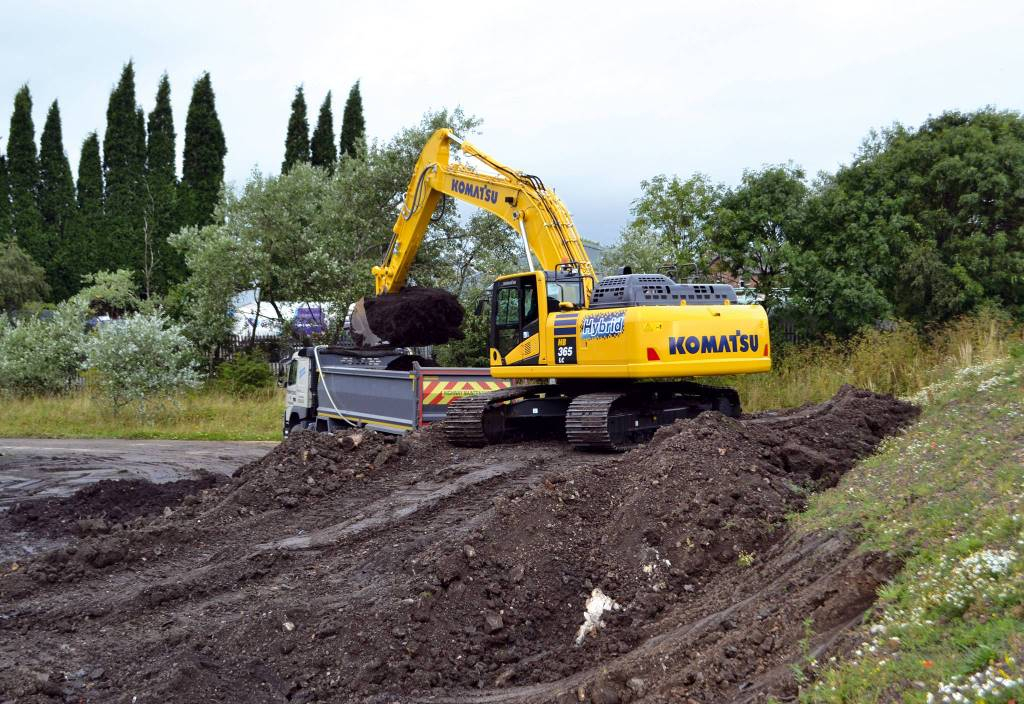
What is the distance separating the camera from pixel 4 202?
43500mm

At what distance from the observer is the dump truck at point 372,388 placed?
13156mm

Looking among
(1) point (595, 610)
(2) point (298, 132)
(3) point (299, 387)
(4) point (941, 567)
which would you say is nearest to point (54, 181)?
(2) point (298, 132)

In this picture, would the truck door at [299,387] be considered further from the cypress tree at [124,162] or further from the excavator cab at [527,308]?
the cypress tree at [124,162]

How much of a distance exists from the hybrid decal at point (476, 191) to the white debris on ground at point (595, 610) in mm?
8002

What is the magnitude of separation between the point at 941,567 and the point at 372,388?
10.7 metres

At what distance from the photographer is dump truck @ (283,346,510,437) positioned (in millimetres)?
13156

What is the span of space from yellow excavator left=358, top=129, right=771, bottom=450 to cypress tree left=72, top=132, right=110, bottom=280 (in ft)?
107

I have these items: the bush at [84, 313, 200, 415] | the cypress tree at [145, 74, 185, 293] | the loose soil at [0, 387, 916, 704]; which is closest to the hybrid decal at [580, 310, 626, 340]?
the loose soil at [0, 387, 916, 704]

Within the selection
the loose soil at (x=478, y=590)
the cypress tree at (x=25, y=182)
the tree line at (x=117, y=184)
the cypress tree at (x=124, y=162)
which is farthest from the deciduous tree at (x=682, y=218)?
the cypress tree at (x=25, y=182)

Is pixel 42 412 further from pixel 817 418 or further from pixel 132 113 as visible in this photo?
pixel 132 113

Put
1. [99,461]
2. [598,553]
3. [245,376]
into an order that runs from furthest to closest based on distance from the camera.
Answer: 1. [245,376]
2. [99,461]
3. [598,553]

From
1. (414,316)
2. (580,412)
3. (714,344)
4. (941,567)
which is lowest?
(941,567)

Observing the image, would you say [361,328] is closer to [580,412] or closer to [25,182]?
[580,412]

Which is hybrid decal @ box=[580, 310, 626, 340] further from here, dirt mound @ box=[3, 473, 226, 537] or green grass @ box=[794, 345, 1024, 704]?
dirt mound @ box=[3, 473, 226, 537]
